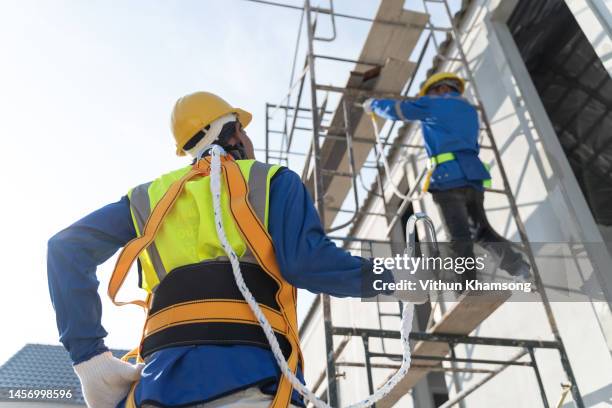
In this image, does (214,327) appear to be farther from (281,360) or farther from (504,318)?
(504,318)

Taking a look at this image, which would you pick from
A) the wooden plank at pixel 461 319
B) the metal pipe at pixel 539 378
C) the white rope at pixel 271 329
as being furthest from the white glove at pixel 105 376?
the metal pipe at pixel 539 378

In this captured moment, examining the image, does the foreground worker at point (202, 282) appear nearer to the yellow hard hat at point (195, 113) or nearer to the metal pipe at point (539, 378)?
the yellow hard hat at point (195, 113)

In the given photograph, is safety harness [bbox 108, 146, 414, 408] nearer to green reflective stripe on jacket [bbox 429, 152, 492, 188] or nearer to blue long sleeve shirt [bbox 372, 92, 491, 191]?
blue long sleeve shirt [bbox 372, 92, 491, 191]

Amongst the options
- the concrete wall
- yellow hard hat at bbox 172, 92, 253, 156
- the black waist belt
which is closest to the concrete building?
the concrete wall

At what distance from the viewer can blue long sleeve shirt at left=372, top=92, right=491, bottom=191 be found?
4.84 meters

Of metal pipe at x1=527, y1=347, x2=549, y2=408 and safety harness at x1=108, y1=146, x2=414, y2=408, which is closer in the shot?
safety harness at x1=108, y1=146, x2=414, y2=408

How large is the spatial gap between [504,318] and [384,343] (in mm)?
2629

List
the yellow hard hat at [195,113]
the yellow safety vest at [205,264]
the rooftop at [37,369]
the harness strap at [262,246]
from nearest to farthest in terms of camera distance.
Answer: the yellow safety vest at [205,264], the harness strap at [262,246], the yellow hard hat at [195,113], the rooftop at [37,369]

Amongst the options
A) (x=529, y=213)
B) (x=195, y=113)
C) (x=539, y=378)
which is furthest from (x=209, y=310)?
(x=529, y=213)

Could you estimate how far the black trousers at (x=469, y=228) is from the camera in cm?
455

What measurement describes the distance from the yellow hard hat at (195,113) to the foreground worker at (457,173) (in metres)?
2.67

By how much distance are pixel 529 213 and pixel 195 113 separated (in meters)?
→ 3.86

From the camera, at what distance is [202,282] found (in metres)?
1.73

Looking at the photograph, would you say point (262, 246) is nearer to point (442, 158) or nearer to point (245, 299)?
point (245, 299)
